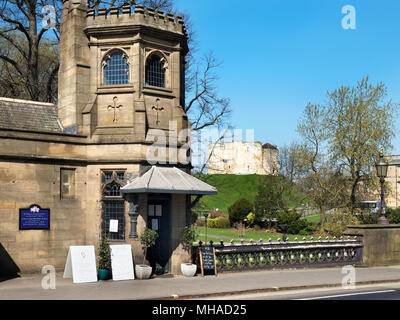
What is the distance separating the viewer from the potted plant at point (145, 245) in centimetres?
1656

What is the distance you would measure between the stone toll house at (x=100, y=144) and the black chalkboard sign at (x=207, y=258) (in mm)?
656

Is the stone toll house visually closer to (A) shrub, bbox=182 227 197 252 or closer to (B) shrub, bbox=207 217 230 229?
(A) shrub, bbox=182 227 197 252

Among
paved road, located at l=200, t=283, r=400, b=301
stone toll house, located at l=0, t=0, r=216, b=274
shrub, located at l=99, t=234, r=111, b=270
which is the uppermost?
stone toll house, located at l=0, t=0, r=216, b=274

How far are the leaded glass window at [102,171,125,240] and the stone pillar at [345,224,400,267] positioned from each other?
11439 millimetres

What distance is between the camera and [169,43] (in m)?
19.2

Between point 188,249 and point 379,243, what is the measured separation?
10.1m

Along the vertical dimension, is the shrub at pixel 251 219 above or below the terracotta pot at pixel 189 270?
below

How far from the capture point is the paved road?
44.6 ft

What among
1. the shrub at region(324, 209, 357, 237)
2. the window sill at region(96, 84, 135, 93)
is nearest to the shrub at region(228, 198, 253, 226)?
the shrub at region(324, 209, 357, 237)

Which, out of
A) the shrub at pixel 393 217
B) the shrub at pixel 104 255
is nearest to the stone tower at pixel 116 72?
the shrub at pixel 104 255

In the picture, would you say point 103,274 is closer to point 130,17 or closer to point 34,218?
point 34,218

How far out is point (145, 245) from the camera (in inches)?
676

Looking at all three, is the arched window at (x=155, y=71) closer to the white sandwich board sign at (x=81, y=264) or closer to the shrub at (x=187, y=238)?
the shrub at (x=187, y=238)
